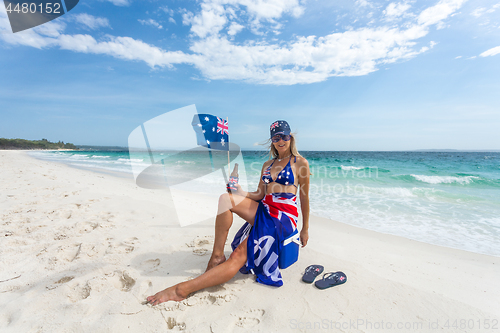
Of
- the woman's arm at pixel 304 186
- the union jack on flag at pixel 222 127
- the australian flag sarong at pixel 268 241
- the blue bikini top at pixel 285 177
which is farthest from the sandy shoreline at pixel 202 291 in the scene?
the union jack on flag at pixel 222 127

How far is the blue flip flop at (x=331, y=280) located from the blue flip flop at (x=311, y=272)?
97 millimetres

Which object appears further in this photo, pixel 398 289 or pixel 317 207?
pixel 317 207

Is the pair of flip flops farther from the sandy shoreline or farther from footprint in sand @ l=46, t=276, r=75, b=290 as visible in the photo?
footprint in sand @ l=46, t=276, r=75, b=290

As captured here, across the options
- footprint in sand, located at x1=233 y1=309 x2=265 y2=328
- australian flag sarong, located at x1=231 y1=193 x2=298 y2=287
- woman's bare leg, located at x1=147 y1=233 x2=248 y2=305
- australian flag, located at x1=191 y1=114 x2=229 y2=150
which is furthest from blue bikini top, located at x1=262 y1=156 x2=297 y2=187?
australian flag, located at x1=191 y1=114 x2=229 y2=150

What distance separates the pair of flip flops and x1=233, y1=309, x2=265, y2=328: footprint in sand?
2.47 ft

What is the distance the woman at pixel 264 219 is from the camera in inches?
97.4

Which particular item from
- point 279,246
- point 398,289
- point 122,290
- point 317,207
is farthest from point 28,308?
point 317,207

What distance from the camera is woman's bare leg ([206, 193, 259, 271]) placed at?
2.72 meters

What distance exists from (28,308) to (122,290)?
0.77m

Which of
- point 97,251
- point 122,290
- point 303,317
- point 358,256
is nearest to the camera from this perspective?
point 303,317

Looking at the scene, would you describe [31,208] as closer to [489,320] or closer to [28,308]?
[28,308]

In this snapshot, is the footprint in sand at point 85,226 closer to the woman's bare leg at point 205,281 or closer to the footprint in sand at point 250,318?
the woman's bare leg at point 205,281

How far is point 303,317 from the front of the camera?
213 centimetres

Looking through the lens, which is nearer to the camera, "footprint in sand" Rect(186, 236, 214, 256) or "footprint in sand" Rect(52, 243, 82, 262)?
"footprint in sand" Rect(52, 243, 82, 262)
